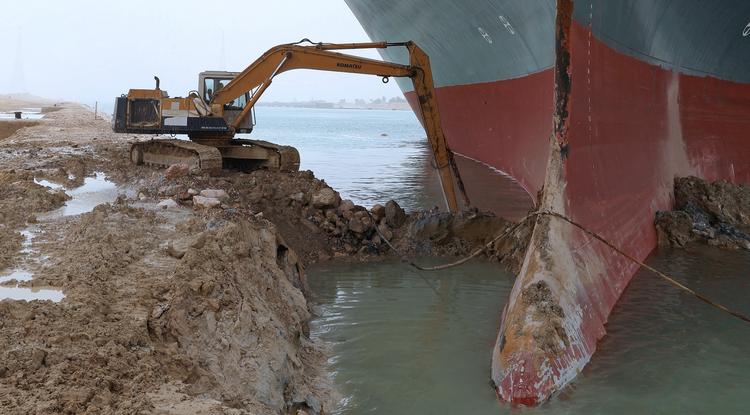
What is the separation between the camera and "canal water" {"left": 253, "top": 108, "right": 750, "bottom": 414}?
434cm

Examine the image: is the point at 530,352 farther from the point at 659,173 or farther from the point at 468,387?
the point at 659,173

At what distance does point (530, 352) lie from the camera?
438cm

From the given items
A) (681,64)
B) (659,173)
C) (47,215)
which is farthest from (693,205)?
(47,215)

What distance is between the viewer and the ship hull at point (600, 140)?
188 inches

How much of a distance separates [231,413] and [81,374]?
681 millimetres

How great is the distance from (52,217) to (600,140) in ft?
18.5

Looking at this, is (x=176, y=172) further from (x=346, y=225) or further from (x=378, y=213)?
(x=378, y=213)

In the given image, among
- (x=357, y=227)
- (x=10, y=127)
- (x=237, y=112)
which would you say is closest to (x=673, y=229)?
(x=357, y=227)

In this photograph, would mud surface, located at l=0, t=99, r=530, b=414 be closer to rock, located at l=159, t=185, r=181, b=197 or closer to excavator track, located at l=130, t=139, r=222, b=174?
rock, located at l=159, t=185, r=181, b=197

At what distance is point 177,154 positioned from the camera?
33.8 ft

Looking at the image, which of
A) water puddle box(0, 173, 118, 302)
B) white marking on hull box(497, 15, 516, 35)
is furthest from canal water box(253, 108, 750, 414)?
white marking on hull box(497, 15, 516, 35)

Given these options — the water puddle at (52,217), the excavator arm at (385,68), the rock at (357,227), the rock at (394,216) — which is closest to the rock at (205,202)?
the water puddle at (52,217)

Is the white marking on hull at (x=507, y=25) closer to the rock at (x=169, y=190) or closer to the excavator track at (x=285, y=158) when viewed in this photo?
the excavator track at (x=285, y=158)

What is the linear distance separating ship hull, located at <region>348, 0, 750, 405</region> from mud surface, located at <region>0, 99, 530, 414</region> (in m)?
1.37
